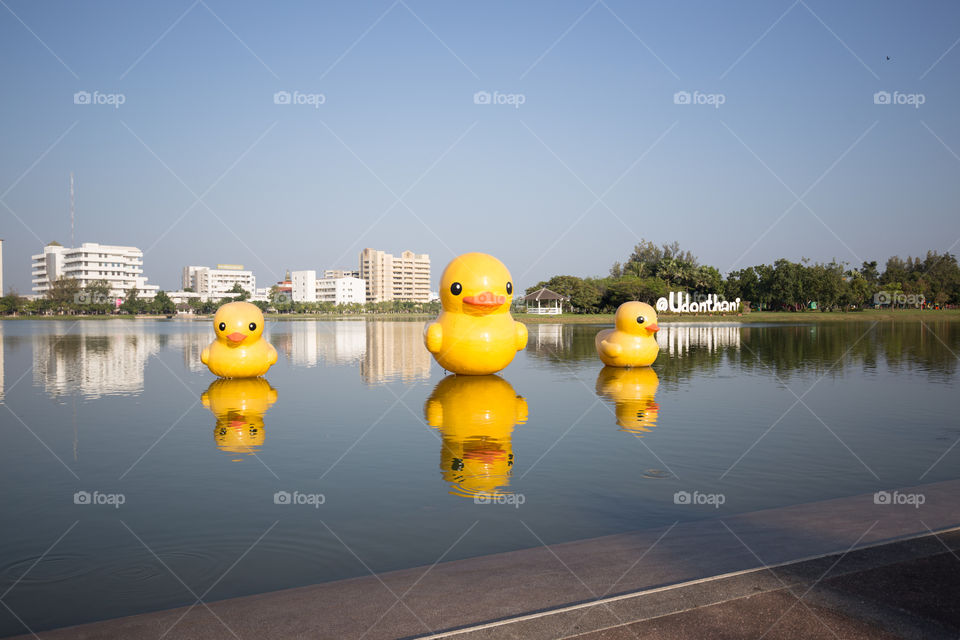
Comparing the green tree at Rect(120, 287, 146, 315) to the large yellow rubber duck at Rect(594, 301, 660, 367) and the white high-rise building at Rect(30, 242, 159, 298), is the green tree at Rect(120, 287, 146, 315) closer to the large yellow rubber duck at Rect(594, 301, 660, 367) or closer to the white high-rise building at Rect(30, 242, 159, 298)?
the white high-rise building at Rect(30, 242, 159, 298)

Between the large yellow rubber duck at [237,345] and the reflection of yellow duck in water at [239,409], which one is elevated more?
the large yellow rubber duck at [237,345]

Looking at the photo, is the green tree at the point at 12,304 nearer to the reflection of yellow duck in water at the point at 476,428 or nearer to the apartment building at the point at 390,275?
the apartment building at the point at 390,275

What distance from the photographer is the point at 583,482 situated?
8008 mm

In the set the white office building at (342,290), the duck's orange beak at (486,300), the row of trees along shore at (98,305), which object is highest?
the white office building at (342,290)

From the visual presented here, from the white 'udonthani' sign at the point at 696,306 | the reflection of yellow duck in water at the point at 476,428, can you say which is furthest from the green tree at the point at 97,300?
the reflection of yellow duck in water at the point at 476,428

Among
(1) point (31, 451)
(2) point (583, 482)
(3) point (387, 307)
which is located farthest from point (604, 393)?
(3) point (387, 307)

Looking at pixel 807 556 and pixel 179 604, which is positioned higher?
pixel 807 556

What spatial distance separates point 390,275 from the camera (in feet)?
571

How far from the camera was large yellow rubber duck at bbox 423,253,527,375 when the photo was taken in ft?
57.2

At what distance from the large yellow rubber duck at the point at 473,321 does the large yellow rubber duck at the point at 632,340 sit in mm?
3584

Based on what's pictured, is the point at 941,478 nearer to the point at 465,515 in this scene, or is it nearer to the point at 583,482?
the point at 583,482

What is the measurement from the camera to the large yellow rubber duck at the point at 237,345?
17750 mm

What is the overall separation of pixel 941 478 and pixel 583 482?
4230 mm

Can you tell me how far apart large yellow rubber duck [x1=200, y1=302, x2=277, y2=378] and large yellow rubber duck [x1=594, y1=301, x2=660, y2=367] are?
979cm
